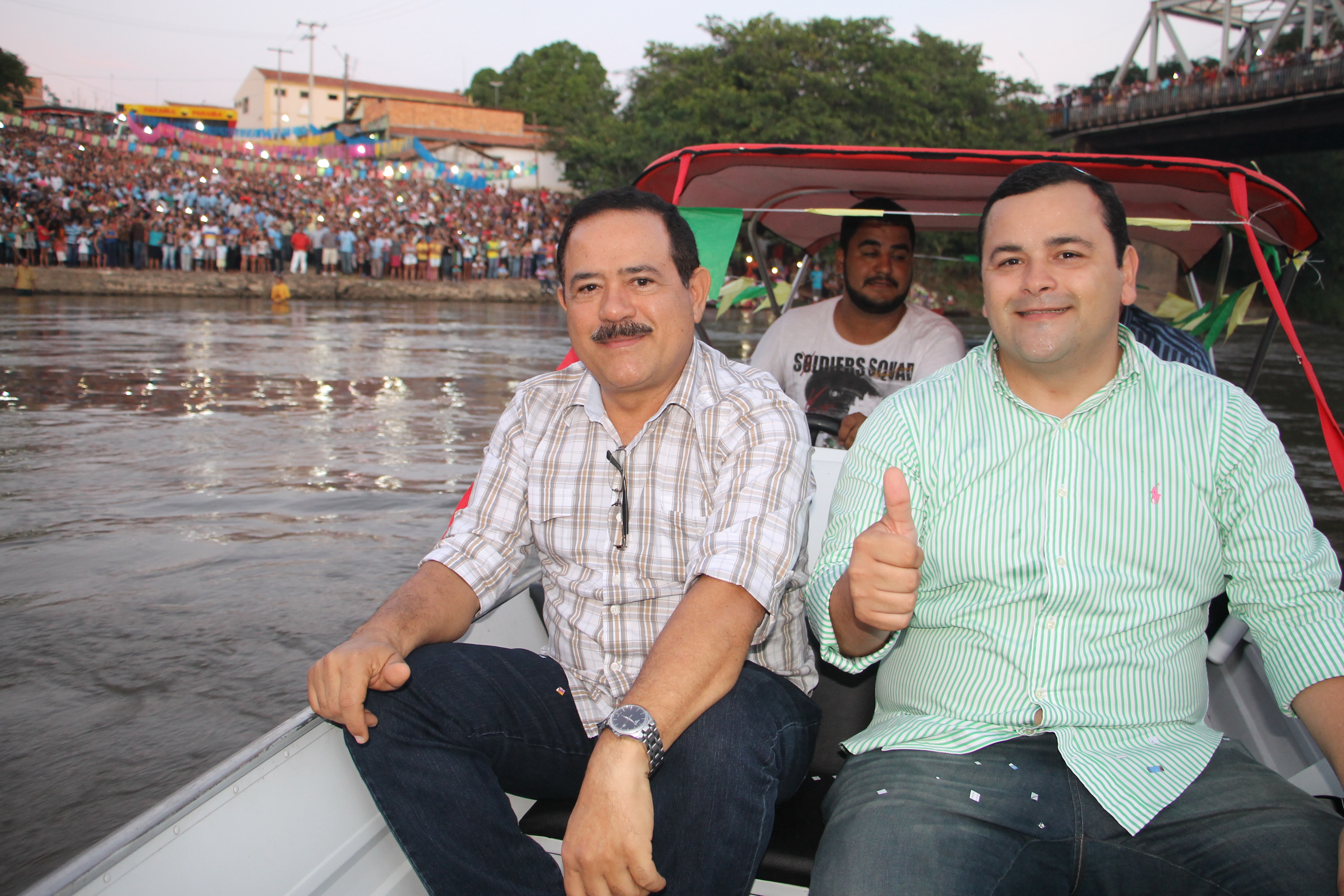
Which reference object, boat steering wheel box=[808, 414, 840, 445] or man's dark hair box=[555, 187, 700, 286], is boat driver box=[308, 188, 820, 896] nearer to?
man's dark hair box=[555, 187, 700, 286]

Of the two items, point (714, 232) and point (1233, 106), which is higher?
point (1233, 106)

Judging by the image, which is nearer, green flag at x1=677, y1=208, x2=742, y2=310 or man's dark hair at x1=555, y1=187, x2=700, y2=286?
man's dark hair at x1=555, y1=187, x2=700, y2=286

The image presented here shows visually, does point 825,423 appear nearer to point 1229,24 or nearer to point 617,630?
point 617,630

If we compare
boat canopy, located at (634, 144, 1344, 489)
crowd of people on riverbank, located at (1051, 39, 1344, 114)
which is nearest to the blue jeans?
boat canopy, located at (634, 144, 1344, 489)

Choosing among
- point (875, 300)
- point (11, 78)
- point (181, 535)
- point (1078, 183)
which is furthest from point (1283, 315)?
point (11, 78)

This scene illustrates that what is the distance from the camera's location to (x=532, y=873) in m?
1.70

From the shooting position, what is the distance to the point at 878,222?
4145 mm

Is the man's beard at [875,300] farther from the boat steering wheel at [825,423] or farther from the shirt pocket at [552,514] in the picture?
the shirt pocket at [552,514]

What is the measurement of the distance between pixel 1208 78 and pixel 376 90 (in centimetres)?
5657

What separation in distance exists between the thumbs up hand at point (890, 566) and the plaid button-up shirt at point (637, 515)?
270 millimetres

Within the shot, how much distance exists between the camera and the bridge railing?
26.2 m

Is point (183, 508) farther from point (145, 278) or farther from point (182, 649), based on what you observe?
point (145, 278)

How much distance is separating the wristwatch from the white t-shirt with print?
8.30ft

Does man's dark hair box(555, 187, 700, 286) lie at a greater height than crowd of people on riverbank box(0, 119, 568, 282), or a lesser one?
lesser
